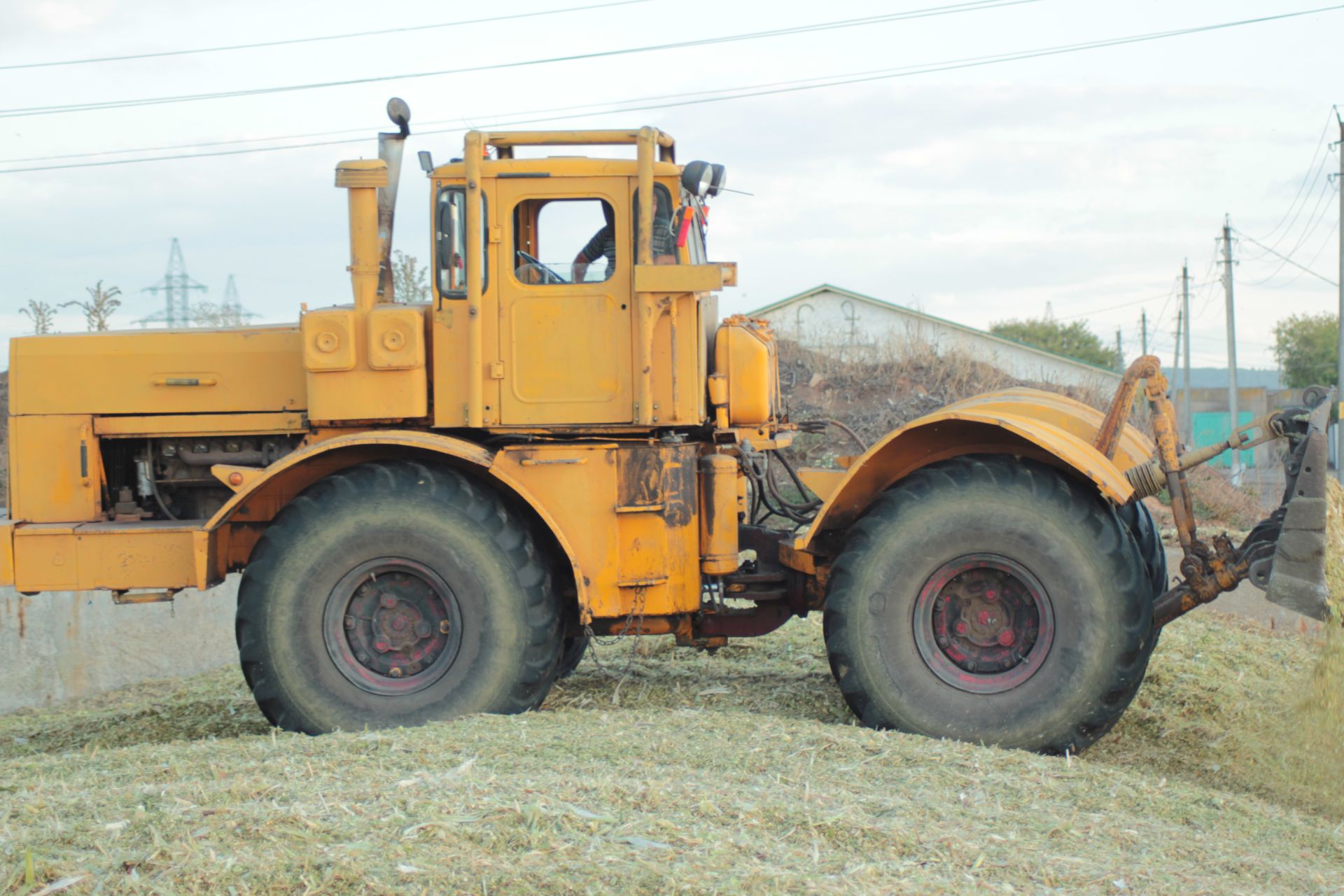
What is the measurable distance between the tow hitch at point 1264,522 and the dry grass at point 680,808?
0.70 m

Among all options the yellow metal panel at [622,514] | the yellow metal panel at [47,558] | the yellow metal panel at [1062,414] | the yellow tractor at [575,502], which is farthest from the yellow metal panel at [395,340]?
the yellow metal panel at [1062,414]

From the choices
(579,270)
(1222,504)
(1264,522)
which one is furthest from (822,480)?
(1222,504)

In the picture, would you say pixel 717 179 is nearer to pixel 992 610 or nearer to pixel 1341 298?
pixel 992 610

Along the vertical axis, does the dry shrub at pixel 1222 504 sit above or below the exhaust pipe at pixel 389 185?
below

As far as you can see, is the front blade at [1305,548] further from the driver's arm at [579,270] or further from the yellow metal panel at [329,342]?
the yellow metal panel at [329,342]

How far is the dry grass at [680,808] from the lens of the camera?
3564 millimetres

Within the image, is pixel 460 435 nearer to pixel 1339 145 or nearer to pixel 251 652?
pixel 251 652

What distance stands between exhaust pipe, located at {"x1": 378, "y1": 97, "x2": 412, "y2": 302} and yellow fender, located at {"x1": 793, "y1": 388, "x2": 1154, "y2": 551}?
2480mm

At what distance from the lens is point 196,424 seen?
21.1 ft

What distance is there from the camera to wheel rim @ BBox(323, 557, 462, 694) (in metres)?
5.95

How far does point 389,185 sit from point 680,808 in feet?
12.6

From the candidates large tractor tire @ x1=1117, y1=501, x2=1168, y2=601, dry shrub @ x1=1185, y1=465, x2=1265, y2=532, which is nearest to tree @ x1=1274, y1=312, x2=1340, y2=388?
dry shrub @ x1=1185, y1=465, x2=1265, y2=532

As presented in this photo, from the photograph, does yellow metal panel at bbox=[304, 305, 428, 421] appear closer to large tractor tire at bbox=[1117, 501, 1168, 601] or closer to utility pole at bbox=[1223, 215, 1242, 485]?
large tractor tire at bbox=[1117, 501, 1168, 601]

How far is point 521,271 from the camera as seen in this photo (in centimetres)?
603
